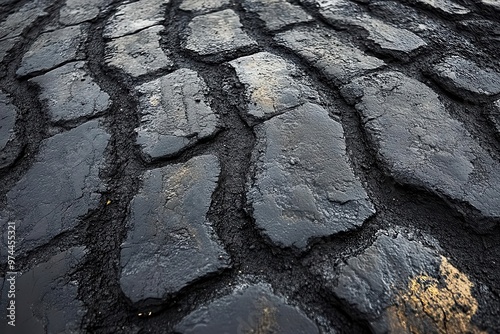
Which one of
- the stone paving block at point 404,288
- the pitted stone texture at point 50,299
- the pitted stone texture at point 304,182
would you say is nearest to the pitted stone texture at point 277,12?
the pitted stone texture at point 304,182

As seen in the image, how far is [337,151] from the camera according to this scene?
112 centimetres

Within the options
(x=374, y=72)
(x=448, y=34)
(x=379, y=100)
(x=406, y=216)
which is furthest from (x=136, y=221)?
(x=448, y=34)

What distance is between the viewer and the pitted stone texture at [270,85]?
1.28 metres

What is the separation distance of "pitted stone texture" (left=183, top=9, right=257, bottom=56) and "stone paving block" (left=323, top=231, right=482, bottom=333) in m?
1.00

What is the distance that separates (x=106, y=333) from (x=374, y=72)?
3.76 feet

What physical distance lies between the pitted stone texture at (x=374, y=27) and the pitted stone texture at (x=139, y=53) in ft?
2.41

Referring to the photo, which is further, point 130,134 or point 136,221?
point 130,134

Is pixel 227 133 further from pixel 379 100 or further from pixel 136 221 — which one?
pixel 379 100

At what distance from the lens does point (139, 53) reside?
1.62m

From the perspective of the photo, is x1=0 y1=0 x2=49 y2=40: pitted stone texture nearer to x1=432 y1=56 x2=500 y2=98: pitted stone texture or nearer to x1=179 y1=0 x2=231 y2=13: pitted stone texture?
x1=179 y1=0 x2=231 y2=13: pitted stone texture

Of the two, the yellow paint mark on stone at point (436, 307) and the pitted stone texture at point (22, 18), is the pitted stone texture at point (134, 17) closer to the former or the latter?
the pitted stone texture at point (22, 18)

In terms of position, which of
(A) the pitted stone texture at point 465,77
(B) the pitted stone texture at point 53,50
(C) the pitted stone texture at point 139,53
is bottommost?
(B) the pitted stone texture at point 53,50

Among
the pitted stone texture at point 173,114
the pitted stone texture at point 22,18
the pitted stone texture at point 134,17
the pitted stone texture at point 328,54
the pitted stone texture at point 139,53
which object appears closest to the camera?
the pitted stone texture at point 173,114

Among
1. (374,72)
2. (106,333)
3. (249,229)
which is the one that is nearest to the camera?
(106,333)
